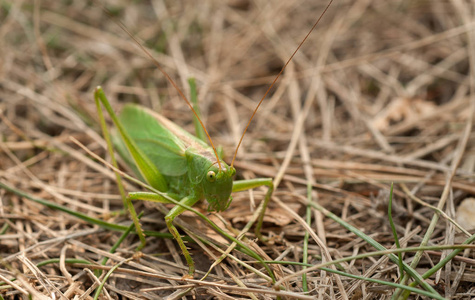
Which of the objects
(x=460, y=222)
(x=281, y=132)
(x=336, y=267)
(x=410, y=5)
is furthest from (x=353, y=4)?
(x=336, y=267)

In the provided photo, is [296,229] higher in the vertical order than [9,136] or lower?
lower

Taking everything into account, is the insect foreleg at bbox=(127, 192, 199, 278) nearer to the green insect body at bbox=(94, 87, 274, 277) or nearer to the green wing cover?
the green insect body at bbox=(94, 87, 274, 277)

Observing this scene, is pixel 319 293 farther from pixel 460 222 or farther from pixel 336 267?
pixel 460 222

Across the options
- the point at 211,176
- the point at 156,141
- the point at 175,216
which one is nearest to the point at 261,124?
the point at 156,141

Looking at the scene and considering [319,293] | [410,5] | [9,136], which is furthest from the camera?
[410,5]

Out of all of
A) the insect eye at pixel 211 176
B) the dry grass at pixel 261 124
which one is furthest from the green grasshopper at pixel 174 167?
the dry grass at pixel 261 124

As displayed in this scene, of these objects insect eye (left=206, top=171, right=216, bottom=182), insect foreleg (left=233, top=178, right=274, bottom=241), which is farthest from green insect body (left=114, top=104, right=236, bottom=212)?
insect foreleg (left=233, top=178, right=274, bottom=241)
